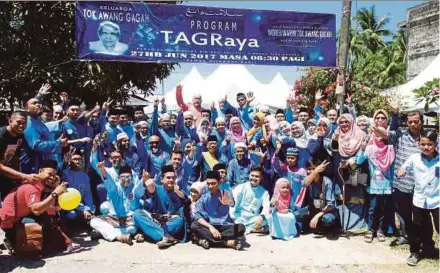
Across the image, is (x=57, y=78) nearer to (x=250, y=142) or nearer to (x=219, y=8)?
(x=219, y=8)

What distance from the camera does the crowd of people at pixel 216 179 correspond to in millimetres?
4809

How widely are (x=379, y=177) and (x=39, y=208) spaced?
4.20m

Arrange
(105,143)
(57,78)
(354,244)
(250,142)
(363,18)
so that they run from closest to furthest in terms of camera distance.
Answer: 1. (354,244)
2. (105,143)
3. (250,142)
4. (57,78)
5. (363,18)

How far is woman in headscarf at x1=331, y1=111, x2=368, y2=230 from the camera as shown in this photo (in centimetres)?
584

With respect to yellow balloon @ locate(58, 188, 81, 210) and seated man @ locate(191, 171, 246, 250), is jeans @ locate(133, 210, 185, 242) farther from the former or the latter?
yellow balloon @ locate(58, 188, 81, 210)

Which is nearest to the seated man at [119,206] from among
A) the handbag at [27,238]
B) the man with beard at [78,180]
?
the man with beard at [78,180]

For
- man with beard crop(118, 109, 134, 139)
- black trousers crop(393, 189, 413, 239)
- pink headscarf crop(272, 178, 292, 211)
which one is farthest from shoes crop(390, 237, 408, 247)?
man with beard crop(118, 109, 134, 139)

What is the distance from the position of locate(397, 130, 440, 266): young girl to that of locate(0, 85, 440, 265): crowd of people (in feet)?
0.04

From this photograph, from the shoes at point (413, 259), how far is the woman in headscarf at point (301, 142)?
1.83m

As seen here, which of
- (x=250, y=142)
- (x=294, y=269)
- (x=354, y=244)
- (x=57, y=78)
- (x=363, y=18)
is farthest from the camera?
(x=363, y=18)

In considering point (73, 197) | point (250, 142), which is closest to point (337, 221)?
point (250, 142)

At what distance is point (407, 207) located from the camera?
5.07 m

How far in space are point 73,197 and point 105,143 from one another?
5.89 feet

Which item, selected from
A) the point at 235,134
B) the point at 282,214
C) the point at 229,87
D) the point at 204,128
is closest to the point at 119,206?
the point at 282,214
